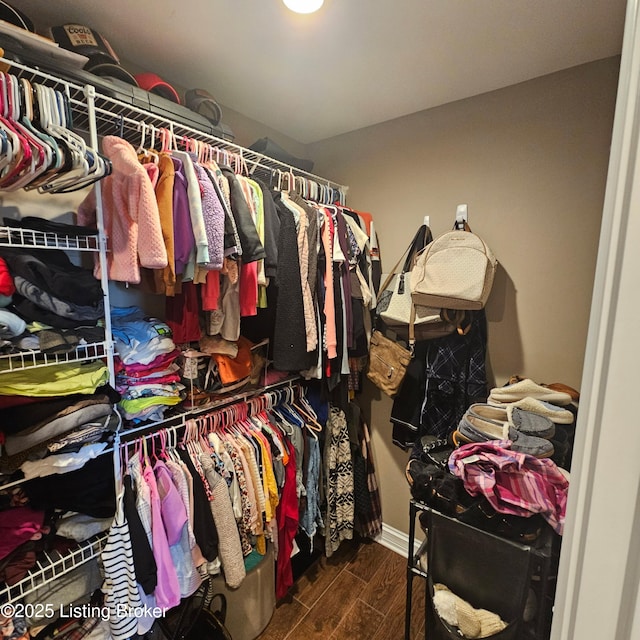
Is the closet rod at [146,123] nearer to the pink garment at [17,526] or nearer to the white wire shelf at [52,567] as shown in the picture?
the pink garment at [17,526]

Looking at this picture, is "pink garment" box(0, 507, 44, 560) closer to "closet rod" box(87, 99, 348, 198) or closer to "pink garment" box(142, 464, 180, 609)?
"pink garment" box(142, 464, 180, 609)

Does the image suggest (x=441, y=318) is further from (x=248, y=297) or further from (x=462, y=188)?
(x=248, y=297)

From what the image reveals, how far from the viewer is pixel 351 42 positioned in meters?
1.34

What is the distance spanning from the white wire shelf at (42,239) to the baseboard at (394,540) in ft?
7.35

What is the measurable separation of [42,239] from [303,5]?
3.60ft

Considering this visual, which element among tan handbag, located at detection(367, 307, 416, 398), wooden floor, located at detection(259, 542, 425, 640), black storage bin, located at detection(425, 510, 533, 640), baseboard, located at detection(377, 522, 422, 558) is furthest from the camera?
baseboard, located at detection(377, 522, 422, 558)

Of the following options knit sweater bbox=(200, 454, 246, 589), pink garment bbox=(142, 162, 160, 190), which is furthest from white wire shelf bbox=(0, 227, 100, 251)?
knit sweater bbox=(200, 454, 246, 589)

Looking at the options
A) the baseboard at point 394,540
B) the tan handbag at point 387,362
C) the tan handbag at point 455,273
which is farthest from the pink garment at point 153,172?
the baseboard at point 394,540

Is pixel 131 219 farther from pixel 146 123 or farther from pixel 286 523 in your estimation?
pixel 286 523

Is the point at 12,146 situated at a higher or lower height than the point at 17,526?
higher

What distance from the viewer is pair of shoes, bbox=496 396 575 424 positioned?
125 cm

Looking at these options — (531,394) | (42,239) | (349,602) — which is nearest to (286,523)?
(349,602)

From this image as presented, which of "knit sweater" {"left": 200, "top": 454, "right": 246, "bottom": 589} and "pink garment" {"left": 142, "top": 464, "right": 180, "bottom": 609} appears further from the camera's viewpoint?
"knit sweater" {"left": 200, "top": 454, "right": 246, "bottom": 589}

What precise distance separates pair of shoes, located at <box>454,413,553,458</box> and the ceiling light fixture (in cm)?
153
